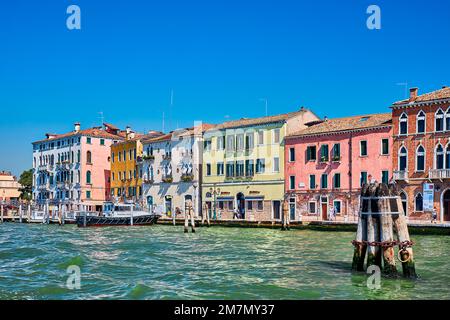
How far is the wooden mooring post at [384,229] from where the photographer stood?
13.9 meters

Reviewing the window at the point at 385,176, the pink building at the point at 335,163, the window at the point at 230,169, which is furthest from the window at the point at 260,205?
the window at the point at 385,176


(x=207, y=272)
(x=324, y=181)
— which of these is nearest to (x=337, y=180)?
(x=324, y=181)

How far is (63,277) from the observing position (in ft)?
52.5

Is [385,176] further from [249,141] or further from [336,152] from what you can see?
[249,141]

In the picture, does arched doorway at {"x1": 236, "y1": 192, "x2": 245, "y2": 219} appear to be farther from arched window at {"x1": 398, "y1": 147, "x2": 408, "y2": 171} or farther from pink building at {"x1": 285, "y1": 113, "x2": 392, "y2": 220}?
arched window at {"x1": 398, "y1": 147, "x2": 408, "y2": 171}

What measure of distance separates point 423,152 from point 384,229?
83.4 feet

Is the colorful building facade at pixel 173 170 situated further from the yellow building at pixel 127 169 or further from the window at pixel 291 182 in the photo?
the window at pixel 291 182

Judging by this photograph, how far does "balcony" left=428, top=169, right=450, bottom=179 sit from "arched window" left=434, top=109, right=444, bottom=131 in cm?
261

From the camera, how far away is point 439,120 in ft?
121

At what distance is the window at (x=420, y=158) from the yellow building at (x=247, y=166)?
11.2 meters

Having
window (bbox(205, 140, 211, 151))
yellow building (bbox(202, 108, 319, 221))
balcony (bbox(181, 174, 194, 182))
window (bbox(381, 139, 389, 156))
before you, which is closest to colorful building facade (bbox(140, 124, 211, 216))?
→ balcony (bbox(181, 174, 194, 182))
